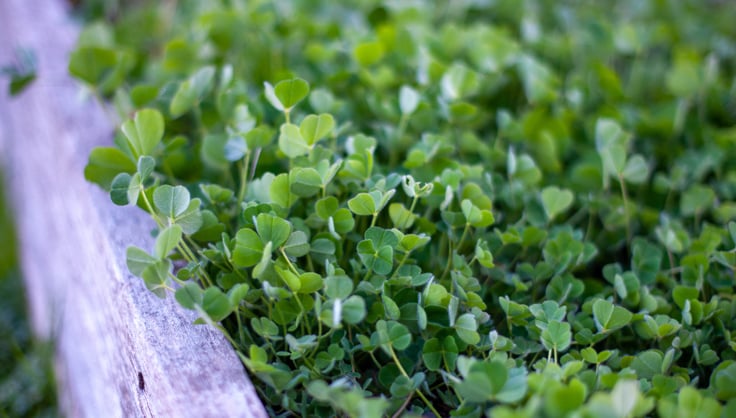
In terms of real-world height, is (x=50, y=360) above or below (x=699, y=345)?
below

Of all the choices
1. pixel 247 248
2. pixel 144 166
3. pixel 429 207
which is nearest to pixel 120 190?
pixel 144 166

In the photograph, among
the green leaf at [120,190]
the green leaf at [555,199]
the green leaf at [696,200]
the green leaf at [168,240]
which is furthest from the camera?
the green leaf at [696,200]

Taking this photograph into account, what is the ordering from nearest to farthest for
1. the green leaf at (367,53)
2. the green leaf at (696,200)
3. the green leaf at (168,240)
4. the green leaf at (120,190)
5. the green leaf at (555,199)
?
the green leaf at (168,240)
the green leaf at (120,190)
the green leaf at (555,199)
the green leaf at (696,200)
the green leaf at (367,53)

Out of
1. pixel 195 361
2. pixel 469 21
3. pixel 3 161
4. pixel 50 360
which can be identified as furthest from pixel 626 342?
pixel 3 161

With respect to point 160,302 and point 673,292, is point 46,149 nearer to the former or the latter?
point 160,302

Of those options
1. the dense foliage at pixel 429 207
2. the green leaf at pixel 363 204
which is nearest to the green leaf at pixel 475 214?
the dense foliage at pixel 429 207

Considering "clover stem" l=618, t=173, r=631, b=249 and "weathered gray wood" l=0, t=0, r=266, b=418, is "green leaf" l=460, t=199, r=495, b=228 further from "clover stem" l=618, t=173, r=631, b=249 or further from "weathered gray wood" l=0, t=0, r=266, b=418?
"weathered gray wood" l=0, t=0, r=266, b=418

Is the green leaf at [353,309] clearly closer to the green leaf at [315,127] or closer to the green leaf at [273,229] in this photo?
the green leaf at [273,229]
